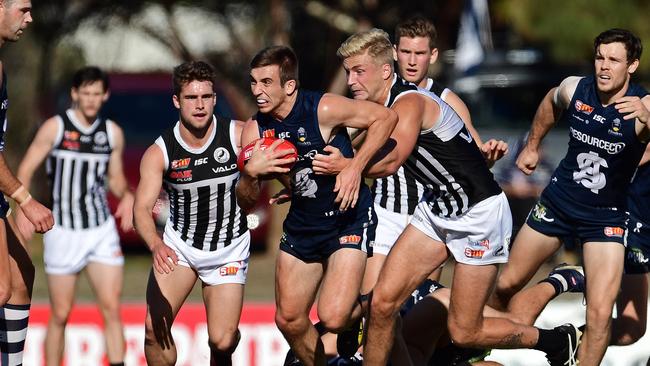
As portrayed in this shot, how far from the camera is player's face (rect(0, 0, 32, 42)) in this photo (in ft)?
23.0

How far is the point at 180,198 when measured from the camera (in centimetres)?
775

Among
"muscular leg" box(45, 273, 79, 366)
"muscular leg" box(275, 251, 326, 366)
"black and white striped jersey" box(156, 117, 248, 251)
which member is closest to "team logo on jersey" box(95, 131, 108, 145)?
"muscular leg" box(45, 273, 79, 366)

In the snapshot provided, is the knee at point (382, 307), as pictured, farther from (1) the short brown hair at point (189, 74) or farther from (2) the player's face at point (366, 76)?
(1) the short brown hair at point (189, 74)

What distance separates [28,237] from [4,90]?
6.22 ft

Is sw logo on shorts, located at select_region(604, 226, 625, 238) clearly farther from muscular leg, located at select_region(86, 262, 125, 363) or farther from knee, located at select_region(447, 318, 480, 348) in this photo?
muscular leg, located at select_region(86, 262, 125, 363)

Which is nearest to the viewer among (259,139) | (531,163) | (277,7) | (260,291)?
(259,139)

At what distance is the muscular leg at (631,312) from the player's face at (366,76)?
2469 mm

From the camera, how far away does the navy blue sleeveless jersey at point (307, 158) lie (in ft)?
23.4

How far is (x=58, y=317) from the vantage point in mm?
9164

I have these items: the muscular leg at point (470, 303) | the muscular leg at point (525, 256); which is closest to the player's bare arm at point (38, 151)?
the muscular leg at point (470, 303)

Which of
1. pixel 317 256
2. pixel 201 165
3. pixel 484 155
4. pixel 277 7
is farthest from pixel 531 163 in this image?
pixel 277 7

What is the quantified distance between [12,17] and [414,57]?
2.81m

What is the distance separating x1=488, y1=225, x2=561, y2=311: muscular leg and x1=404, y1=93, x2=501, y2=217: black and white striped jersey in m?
0.74

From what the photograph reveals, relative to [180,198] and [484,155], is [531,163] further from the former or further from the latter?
[180,198]
